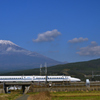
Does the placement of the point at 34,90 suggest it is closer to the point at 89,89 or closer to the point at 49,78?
the point at 89,89

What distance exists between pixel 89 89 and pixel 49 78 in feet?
206

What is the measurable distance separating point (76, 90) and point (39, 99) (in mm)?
33678

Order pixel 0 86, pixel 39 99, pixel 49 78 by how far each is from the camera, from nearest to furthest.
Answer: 1. pixel 39 99
2. pixel 0 86
3. pixel 49 78

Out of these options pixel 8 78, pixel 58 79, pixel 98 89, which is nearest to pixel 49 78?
pixel 58 79

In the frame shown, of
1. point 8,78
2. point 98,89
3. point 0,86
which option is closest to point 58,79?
point 8,78

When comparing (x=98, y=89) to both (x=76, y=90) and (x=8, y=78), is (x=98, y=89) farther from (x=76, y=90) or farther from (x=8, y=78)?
(x=8, y=78)

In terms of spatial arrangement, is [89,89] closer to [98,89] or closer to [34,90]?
[98,89]

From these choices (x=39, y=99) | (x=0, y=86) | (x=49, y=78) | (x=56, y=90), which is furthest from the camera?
(x=49, y=78)

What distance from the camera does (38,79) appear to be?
137 metres

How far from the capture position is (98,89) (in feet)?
247

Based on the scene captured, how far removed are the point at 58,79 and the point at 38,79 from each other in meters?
11.1

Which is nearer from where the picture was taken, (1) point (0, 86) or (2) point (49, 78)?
(1) point (0, 86)

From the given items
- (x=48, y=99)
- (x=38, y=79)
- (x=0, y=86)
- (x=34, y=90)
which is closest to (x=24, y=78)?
(x=38, y=79)

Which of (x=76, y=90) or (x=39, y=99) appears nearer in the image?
(x=39, y=99)
